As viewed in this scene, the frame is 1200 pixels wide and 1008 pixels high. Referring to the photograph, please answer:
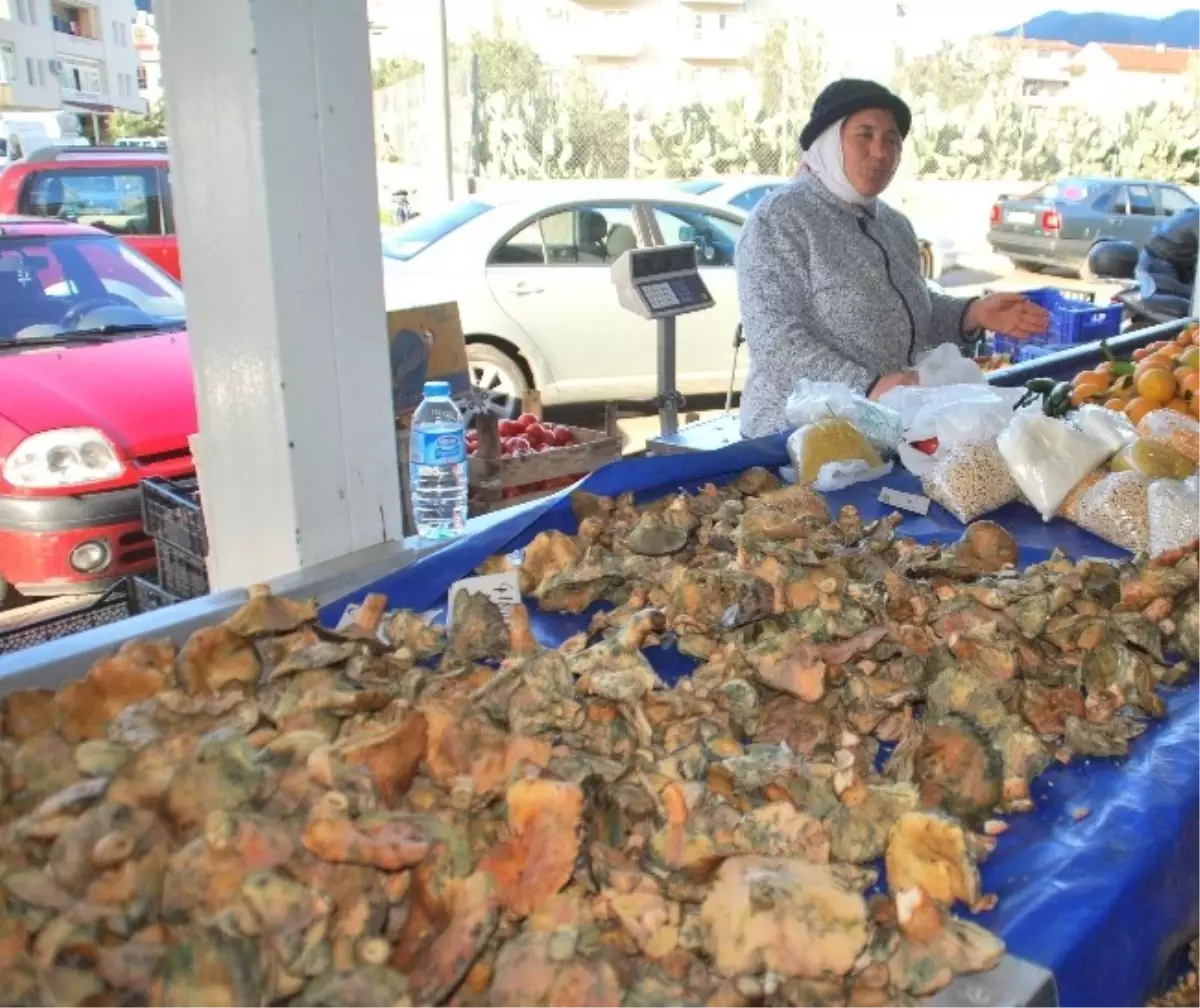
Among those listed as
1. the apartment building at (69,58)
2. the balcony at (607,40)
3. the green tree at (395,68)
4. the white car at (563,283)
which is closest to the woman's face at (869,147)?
the white car at (563,283)

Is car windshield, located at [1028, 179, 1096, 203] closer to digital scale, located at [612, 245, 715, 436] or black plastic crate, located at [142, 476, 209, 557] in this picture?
digital scale, located at [612, 245, 715, 436]

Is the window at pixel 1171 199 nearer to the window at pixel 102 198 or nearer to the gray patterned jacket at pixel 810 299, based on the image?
the window at pixel 102 198

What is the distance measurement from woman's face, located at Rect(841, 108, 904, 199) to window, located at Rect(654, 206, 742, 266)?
5003 millimetres

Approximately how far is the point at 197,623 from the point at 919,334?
2597 millimetres

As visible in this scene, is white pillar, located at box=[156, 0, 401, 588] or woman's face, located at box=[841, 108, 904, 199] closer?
white pillar, located at box=[156, 0, 401, 588]

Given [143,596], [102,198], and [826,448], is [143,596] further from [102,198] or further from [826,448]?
[102,198]

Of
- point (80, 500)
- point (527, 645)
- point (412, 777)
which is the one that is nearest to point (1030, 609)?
point (527, 645)

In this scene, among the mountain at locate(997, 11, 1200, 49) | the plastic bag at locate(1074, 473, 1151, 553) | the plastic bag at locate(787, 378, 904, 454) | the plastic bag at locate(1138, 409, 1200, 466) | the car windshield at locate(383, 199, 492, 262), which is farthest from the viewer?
the mountain at locate(997, 11, 1200, 49)

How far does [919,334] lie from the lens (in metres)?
3.74

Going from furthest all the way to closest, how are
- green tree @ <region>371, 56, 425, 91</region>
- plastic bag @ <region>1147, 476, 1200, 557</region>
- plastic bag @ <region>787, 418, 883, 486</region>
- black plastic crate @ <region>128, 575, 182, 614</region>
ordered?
green tree @ <region>371, 56, 425, 91</region>, black plastic crate @ <region>128, 575, 182, 614</region>, plastic bag @ <region>787, 418, 883, 486</region>, plastic bag @ <region>1147, 476, 1200, 557</region>

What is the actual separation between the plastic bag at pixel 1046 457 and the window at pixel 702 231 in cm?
602

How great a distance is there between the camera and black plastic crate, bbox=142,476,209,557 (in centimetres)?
347

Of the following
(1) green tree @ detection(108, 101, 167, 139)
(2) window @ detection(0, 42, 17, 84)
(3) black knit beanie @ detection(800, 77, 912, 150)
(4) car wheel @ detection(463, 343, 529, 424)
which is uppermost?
(2) window @ detection(0, 42, 17, 84)

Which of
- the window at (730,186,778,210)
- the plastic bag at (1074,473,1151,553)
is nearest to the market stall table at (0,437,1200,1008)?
the plastic bag at (1074,473,1151,553)
